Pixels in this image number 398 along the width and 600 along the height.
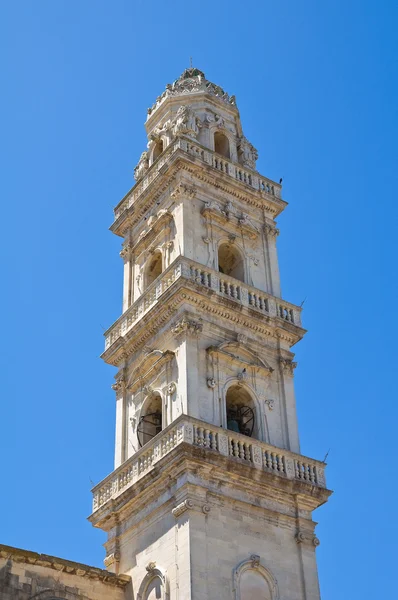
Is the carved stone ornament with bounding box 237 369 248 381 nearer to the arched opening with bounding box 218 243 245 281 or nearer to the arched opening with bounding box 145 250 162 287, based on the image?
the arched opening with bounding box 218 243 245 281

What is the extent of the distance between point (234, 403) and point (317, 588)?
5932 mm

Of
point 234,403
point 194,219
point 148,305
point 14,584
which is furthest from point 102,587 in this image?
point 194,219

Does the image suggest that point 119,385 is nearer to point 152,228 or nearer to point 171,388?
point 171,388

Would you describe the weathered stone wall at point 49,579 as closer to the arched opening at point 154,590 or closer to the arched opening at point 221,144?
the arched opening at point 154,590

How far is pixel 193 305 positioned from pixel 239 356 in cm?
203

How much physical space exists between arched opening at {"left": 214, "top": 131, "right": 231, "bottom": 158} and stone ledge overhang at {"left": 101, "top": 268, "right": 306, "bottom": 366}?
8.02 metres

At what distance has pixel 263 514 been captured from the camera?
86.4 feet

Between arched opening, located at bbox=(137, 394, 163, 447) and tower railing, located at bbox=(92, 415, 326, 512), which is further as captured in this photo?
arched opening, located at bbox=(137, 394, 163, 447)

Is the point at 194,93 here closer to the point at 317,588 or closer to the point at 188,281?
the point at 188,281

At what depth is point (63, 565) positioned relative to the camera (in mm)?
25219

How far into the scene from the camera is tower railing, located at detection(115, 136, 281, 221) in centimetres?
3334

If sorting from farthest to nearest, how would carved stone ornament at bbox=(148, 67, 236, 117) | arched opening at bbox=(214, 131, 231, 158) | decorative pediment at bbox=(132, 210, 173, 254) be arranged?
carved stone ornament at bbox=(148, 67, 236, 117)
arched opening at bbox=(214, 131, 231, 158)
decorative pediment at bbox=(132, 210, 173, 254)

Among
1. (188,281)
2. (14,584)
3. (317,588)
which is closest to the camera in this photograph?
(14,584)

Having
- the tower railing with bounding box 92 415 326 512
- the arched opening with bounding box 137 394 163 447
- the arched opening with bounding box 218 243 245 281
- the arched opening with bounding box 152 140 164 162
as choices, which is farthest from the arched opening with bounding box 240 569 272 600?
the arched opening with bounding box 152 140 164 162
